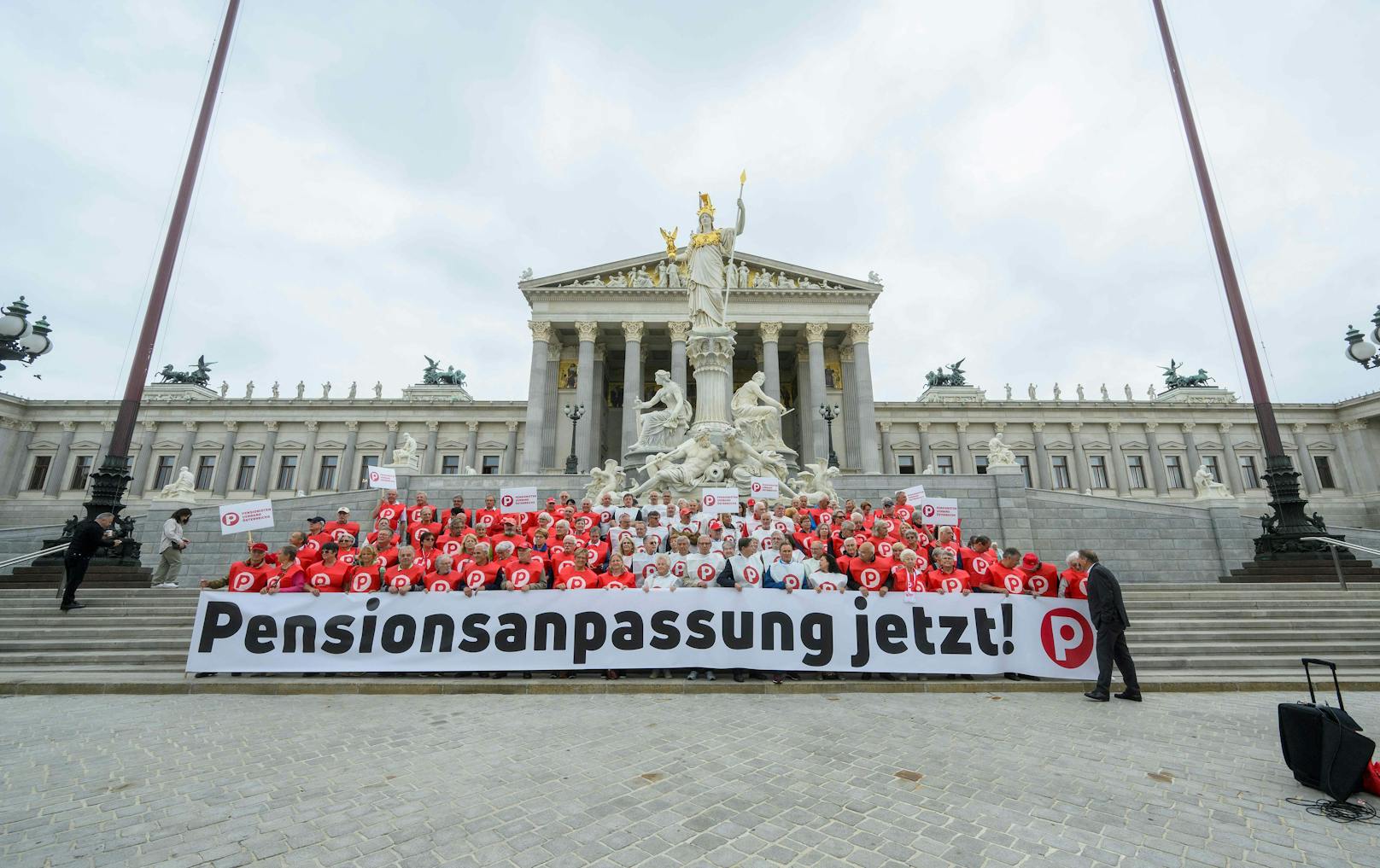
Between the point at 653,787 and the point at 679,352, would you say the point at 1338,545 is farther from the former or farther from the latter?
the point at 679,352

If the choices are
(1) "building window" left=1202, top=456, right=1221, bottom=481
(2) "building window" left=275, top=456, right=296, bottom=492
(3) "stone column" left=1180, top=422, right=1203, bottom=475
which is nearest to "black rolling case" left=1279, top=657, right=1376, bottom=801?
(2) "building window" left=275, top=456, right=296, bottom=492

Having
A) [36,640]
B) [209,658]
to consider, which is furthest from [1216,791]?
[36,640]

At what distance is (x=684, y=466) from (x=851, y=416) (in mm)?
28475

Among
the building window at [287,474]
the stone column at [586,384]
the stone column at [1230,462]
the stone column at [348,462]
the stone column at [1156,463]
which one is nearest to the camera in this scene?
the stone column at [586,384]

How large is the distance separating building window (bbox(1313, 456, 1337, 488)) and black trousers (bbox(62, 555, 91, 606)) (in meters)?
74.2

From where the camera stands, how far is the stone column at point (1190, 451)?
5018 cm

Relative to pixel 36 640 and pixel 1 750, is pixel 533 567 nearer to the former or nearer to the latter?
pixel 1 750

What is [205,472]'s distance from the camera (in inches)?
1960

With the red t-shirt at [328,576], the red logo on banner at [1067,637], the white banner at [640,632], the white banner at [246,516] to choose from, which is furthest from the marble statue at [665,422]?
the red logo on banner at [1067,637]

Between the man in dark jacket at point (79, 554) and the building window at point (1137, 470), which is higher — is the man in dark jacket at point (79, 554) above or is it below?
below

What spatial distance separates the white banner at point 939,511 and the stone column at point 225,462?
5468 centimetres

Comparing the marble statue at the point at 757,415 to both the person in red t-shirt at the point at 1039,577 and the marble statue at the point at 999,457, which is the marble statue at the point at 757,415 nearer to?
the marble statue at the point at 999,457

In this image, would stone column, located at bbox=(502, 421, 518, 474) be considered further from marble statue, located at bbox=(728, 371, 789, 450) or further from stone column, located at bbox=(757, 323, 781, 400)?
marble statue, located at bbox=(728, 371, 789, 450)

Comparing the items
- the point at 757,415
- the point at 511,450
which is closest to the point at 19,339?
the point at 757,415
